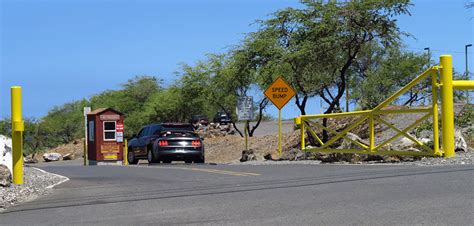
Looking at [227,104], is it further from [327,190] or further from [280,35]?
[327,190]

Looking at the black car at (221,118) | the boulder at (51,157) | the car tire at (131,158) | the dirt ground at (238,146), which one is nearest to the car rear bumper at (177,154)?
the car tire at (131,158)

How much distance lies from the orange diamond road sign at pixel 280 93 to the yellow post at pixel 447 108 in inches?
380

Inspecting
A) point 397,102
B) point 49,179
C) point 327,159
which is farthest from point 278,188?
point 397,102

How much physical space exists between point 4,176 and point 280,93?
14.8 meters

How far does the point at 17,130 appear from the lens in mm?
13805

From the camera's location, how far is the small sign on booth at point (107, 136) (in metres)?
39.5

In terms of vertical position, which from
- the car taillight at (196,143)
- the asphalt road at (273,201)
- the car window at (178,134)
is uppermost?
the car window at (178,134)

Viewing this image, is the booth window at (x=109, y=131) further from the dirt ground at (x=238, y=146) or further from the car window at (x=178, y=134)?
the car window at (x=178, y=134)

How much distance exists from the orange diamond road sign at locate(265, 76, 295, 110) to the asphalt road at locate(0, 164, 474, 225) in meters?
11.6

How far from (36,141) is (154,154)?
3756cm

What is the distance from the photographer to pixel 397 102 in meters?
39.2

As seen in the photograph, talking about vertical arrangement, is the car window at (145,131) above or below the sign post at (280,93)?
below

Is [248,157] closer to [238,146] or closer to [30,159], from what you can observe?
[238,146]

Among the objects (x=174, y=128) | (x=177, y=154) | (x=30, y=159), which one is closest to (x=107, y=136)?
(x=174, y=128)
